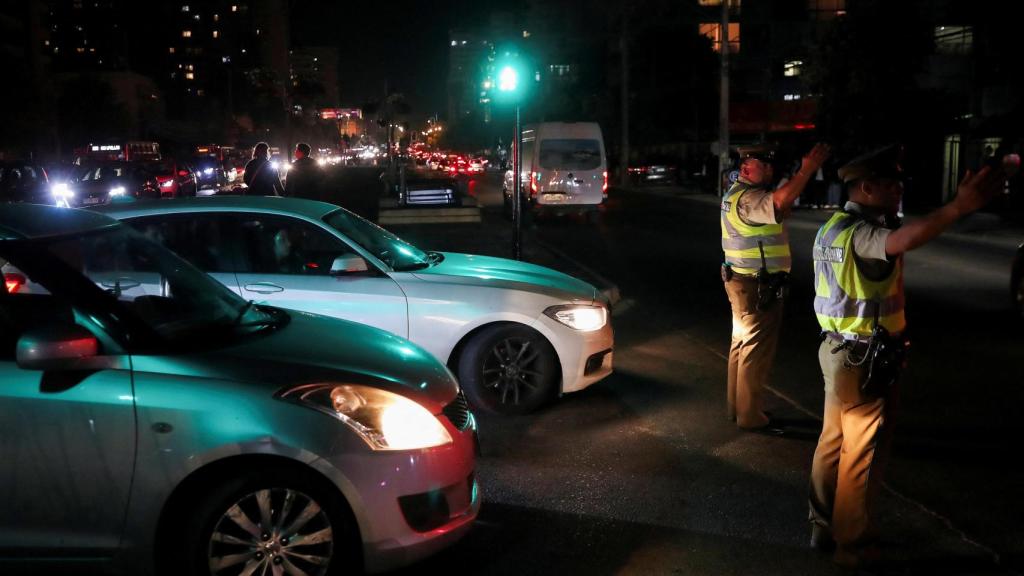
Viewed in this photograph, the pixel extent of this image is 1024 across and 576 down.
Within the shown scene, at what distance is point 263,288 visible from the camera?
6758 mm

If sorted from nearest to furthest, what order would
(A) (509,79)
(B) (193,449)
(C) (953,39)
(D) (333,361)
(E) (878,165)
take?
(B) (193,449)
(D) (333,361)
(E) (878,165)
(A) (509,79)
(C) (953,39)

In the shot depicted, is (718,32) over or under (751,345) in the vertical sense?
over

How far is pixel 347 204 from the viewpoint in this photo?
91.0ft

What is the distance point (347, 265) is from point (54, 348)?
3.04 m

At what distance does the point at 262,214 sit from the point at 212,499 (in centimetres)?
344

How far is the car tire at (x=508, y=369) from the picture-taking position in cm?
695

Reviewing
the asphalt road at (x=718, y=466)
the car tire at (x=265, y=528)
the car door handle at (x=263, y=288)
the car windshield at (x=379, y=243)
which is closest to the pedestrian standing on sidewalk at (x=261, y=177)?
the asphalt road at (x=718, y=466)

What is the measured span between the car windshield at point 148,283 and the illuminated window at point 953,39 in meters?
36.6

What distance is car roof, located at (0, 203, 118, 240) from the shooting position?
4.12 m

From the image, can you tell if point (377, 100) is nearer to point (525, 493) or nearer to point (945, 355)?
point (945, 355)

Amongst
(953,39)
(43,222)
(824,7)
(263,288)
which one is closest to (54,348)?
(43,222)

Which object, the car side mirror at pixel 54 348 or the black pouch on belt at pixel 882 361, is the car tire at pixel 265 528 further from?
the black pouch on belt at pixel 882 361

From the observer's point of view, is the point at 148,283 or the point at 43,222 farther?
the point at 148,283

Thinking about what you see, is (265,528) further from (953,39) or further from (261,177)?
(953,39)
